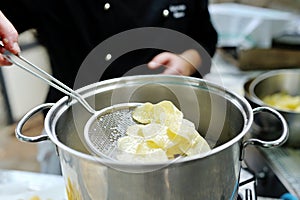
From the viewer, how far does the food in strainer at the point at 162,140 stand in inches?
21.5

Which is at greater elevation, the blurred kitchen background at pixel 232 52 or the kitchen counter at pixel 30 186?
the kitchen counter at pixel 30 186

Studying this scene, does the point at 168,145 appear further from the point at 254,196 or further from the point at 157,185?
the point at 254,196

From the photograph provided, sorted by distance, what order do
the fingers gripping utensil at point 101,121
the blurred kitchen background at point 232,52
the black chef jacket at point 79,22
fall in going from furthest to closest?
the blurred kitchen background at point 232,52, the black chef jacket at point 79,22, the fingers gripping utensil at point 101,121

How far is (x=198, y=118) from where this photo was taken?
73cm

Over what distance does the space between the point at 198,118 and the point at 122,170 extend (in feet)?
1.02

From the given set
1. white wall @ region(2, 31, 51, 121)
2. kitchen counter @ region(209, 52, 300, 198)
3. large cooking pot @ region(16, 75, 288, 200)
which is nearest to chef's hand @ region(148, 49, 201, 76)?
kitchen counter @ region(209, 52, 300, 198)

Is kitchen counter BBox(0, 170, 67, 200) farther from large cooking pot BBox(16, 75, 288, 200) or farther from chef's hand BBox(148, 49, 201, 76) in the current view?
chef's hand BBox(148, 49, 201, 76)

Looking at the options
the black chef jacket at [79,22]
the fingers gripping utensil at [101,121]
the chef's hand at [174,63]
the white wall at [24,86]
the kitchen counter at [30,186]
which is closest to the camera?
the fingers gripping utensil at [101,121]

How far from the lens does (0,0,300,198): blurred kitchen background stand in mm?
1565

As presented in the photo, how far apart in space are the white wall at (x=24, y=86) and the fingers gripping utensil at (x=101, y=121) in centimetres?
200

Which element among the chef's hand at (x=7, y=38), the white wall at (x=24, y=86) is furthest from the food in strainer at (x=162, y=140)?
the white wall at (x=24, y=86)

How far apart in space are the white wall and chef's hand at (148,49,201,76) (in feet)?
5.61

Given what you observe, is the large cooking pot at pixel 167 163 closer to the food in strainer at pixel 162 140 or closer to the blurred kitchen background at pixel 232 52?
the food in strainer at pixel 162 140

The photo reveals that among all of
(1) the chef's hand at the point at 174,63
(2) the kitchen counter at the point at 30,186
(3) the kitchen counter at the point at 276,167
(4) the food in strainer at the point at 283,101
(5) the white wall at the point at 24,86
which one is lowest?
(5) the white wall at the point at 24,86
